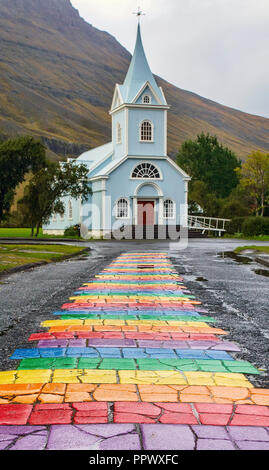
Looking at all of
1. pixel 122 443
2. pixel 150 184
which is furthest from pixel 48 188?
pixel 122 443

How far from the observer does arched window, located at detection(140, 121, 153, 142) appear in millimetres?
47344

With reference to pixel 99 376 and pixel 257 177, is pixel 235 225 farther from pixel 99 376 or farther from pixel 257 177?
pixel 99 376

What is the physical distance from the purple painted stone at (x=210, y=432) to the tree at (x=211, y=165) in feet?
279

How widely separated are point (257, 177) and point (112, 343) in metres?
68.6

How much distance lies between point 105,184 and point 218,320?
38158 mm

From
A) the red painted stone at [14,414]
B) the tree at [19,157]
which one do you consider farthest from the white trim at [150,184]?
the red painted stone at [14,414]

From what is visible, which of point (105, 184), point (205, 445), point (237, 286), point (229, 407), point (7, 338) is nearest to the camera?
point (205, 445)

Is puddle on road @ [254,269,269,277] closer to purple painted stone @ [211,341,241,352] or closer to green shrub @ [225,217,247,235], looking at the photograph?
purple painted stone @ [211,341,241,352]

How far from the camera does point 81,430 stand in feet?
11.6

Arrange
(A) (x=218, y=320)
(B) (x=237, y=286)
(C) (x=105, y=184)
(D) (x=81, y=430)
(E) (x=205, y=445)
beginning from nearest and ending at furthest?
(E) (x=205, y=445) → (D) (x=81, y=430) → (A) (x=218, y=320) → (B) (x=237, y=286) → (C) (x=105, y=184)

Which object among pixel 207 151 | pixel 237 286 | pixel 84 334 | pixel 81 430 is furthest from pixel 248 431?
pixel 207 151

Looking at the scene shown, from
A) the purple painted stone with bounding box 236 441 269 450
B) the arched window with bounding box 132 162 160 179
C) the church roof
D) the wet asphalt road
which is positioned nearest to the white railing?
the arched window with bounding box 132 162 160 179

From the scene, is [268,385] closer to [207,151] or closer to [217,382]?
[217,382]

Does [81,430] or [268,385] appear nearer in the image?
[81,430]
